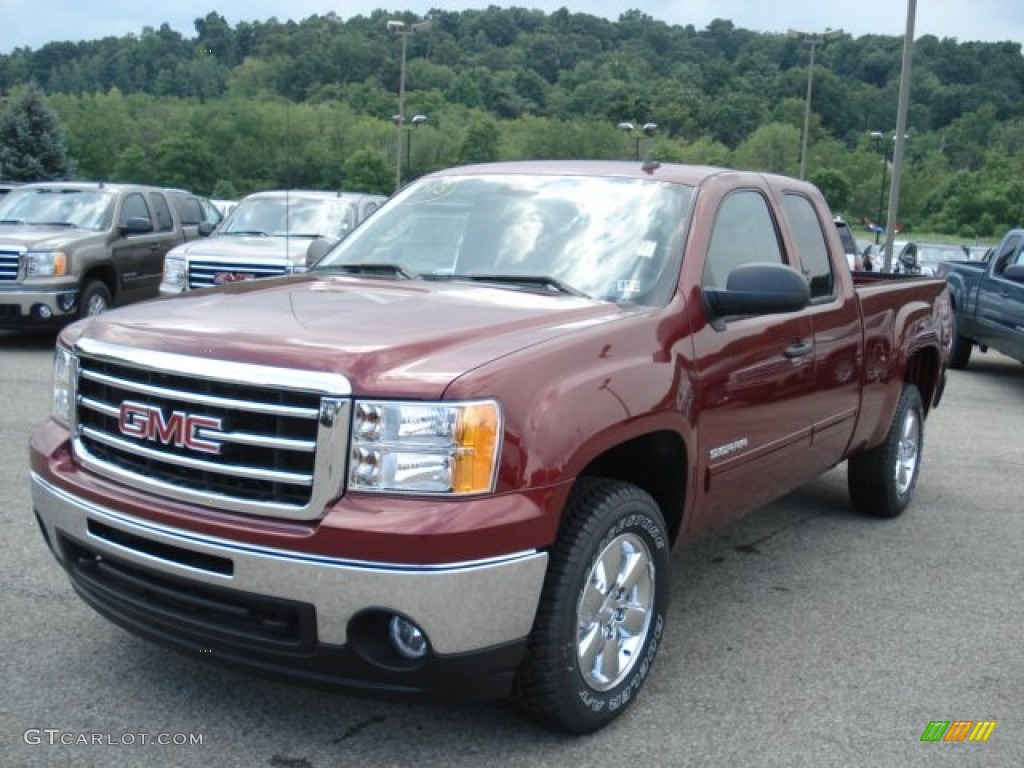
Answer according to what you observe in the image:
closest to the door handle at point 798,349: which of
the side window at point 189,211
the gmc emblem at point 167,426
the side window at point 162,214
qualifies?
the gmc emblem at point 167,426

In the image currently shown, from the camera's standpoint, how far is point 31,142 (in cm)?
4812

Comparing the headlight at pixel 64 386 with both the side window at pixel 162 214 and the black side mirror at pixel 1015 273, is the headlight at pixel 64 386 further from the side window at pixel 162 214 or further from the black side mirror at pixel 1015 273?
the side window at pixel 162 214

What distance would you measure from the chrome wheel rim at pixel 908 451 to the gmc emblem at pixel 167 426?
430cm

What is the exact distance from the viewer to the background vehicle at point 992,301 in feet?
38.4

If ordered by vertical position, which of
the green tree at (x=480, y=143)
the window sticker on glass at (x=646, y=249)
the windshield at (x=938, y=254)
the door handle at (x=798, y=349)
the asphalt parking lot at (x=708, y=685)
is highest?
the green tree at (x=480, y=143)

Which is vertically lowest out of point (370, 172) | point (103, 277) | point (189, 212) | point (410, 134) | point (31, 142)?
point (103, 277)

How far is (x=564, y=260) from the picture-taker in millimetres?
4273

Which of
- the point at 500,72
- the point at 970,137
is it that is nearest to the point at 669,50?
the point at 500,72

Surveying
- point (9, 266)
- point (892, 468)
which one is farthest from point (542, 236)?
point (9, 266)

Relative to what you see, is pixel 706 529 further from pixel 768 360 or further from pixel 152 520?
pixel 152 520

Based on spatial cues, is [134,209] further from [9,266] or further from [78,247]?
[9,266]

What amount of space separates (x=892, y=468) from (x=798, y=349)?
1834 mm

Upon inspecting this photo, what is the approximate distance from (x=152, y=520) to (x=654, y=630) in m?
1.68

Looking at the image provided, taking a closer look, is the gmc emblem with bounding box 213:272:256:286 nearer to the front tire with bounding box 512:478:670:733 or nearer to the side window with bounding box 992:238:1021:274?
the front tire with bounding box 512:478:670:733
